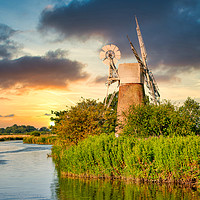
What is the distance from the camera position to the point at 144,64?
3938 centimetres

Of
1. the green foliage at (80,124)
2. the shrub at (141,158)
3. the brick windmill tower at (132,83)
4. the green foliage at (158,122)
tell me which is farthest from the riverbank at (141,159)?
the brick windmill tower at (132,83)

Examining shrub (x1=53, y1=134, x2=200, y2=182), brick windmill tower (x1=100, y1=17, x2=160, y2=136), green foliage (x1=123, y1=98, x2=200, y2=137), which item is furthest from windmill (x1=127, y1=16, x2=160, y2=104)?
shrub (x1=53, y1=134, x2=200, y2=182)

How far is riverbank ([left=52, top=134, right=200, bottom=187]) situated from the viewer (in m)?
17.9

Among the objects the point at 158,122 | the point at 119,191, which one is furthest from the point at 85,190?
the point at 158,122

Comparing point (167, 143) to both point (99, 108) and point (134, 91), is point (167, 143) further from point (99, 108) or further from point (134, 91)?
point (134, 91)

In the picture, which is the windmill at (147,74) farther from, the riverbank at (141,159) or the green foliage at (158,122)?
the riverbank at (141,159)

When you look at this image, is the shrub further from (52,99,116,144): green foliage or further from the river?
(52,99,116,144): green foliage

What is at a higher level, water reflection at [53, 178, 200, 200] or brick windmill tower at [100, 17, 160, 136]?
brick windmill tower at [100, 17, 160, 136]

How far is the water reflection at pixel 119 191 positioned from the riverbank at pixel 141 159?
0.72 metres

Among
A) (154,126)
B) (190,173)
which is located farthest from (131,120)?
(190,173)

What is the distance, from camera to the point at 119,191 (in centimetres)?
1719

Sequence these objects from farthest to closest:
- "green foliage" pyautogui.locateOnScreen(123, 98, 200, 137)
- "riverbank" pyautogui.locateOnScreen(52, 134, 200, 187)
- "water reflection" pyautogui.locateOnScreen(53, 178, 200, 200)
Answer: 1. "green foliage" pyautogui.locateOnScreen(123, 98, 200, 137)
2. "riverbank" pyautogui.locateOnScreen(52, 134, 200, 187)
3. "water reflection" pyautogui.locateOnScreen(53, 178, 200, 200)

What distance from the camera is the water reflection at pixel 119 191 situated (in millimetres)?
15891

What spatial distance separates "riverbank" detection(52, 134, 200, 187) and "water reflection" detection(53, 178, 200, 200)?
72cm
